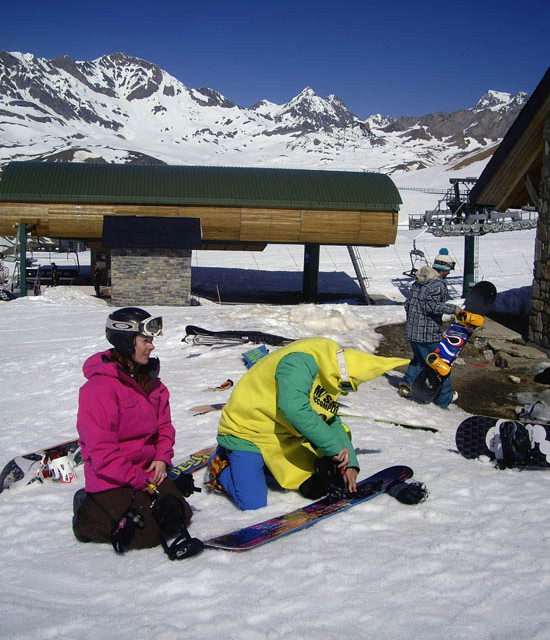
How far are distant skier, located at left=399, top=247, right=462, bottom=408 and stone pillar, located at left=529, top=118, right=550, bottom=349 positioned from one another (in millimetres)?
4873

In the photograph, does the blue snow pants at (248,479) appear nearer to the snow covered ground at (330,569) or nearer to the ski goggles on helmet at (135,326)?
the snow covered ground at (330,569)

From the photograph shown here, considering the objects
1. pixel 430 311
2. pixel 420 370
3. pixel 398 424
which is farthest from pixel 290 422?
pixel 420 370

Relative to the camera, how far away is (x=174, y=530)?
12.5 ft

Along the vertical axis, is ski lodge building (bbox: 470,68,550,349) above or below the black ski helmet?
above

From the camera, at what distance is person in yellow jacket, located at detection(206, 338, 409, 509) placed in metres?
4.02

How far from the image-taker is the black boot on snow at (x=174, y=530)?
145 inches

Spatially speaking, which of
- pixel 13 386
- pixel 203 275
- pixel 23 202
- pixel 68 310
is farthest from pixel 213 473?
pixel 203 275

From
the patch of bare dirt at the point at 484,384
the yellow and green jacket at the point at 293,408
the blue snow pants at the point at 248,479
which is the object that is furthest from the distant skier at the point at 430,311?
the blue snow pants at the point at 248,479

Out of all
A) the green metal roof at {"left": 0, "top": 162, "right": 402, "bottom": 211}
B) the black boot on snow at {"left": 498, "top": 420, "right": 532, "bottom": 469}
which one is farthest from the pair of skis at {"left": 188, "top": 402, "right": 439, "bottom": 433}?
the green metal roof at {"left": 0, "top": 162, "right": 402, "bottom": 211}

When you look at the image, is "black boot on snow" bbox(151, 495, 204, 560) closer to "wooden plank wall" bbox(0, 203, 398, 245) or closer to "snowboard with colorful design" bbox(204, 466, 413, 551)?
"snowboard with colorful design" bbox(204, 466, 413, 551)

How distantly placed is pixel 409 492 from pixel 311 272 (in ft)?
67.0

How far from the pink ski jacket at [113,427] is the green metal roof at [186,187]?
64.1 ft

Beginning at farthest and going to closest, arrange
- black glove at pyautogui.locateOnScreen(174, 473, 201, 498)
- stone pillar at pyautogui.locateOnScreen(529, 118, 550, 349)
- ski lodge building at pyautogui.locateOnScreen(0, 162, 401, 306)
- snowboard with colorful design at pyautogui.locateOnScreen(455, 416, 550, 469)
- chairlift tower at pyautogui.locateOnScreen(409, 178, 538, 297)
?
1. chairlift tower at pyautogui.locateOnScreen(409, 178, 538, 297)
2. ski lodge building at pyautogui.locateOnScreen(0, 162, 401, 306)
3. stone pillar at pyautogui.locateOnScreen(529, 118, 550, 349)
4. snowboard with colorful design at pyautogui.locateOnScreen(455, 416, 550, 469)
5. black glove at pyautogui.locateOnScreen(174, 473, 201, 498)

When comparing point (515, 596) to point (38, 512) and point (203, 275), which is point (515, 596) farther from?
point (203, 275)
